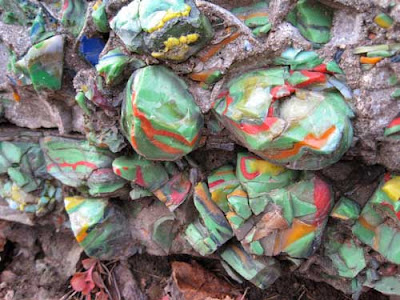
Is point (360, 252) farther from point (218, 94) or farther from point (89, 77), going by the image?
point (89, 77)

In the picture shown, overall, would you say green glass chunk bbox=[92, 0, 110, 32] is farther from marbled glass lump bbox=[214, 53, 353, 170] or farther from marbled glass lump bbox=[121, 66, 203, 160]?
marbled glass lump bbox=[214, 53, 353, 170]

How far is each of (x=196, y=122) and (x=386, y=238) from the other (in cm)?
45

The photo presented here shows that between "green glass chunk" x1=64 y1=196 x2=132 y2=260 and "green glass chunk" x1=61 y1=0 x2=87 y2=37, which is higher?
"green glass chunk" x1=61 y1=0 x2=87 y2=37

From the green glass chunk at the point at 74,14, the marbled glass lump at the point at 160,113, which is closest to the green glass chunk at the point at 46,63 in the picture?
the green glass chunk at the point at 74,14

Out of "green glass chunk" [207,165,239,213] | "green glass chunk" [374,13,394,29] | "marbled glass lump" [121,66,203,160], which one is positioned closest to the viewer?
"green glass chunk" [374,13,394,29]

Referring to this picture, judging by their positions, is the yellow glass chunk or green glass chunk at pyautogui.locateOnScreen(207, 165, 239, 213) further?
green glass chunk at pyautogui.locateOnScreen(207, 165, 239, 213)

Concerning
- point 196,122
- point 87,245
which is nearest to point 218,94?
point 196,122

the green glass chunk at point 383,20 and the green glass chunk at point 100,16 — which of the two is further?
the green glass chunk at point 100,16

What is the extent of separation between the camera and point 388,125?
0.81 meters

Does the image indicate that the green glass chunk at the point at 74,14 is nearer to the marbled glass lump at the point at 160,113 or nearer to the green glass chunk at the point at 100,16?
the green glass chunk at the point at 100,16

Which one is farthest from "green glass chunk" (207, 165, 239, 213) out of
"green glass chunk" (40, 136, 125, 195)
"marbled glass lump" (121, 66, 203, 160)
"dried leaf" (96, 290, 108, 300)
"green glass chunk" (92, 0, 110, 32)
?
"dried leaf" (96, 290, 108, 300)

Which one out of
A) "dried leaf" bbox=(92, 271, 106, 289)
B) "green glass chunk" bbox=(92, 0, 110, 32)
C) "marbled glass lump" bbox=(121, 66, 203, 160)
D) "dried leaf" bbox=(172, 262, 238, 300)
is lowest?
"dried leaf" bbox=(92, 271, 106, 289)

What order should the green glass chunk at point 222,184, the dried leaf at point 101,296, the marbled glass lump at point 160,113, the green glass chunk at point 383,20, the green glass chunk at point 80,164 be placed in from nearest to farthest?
the green glass chunk at point 383,20 < the marbled glass lump at point 160,113 < the green glass chunk at point 222,184 < the green glass chunk at point 80,164 < the dried leaf at point 101,296

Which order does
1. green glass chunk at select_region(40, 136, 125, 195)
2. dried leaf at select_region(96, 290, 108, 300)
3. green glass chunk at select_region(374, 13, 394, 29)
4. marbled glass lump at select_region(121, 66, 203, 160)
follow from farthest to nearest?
dried leaf at select_region(96, 290, 108, 300) < green glass chunk at select_region(40, 136, 125, 195) < marbled glass lump at select_region(121, 66, 203, 160) < green glass chunk at select_region(374, 13, 394, 29)
